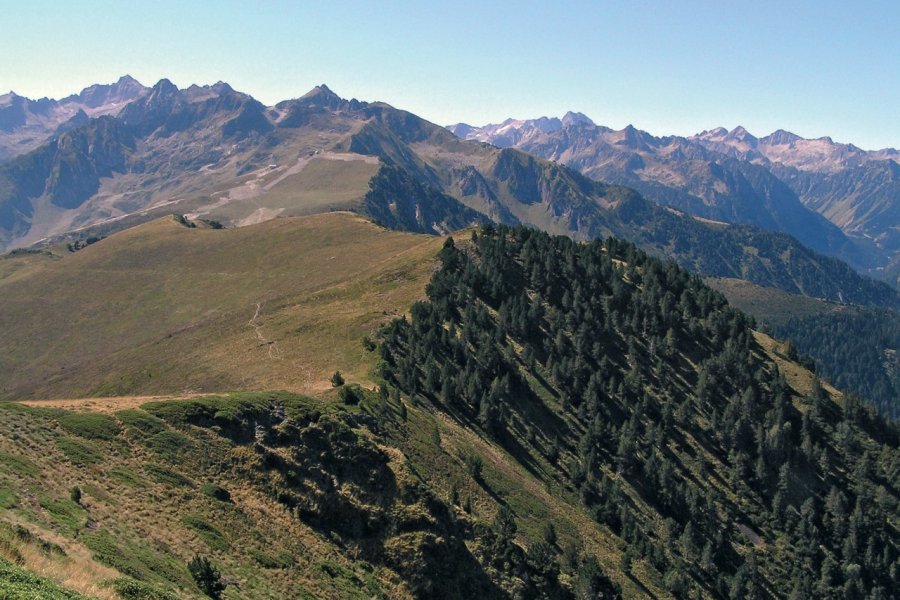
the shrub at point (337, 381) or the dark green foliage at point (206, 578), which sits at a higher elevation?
the dark green foliage at point (206, 578)

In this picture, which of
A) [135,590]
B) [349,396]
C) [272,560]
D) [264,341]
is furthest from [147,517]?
[264,341]

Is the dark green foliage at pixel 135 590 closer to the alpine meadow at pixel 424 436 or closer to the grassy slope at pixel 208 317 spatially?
the alpine meadow at pixel 424 436

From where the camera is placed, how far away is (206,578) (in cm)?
3259

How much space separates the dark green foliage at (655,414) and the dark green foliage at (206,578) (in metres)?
43.7

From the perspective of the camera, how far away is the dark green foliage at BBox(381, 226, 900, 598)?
320 ft

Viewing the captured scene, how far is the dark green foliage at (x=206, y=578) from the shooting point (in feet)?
106

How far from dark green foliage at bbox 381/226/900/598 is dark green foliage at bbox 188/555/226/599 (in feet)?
143

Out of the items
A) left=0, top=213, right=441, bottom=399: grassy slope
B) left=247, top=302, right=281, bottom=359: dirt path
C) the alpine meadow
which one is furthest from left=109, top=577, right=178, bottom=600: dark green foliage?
left=247, top=302, right=281, bottom=359: dirt path

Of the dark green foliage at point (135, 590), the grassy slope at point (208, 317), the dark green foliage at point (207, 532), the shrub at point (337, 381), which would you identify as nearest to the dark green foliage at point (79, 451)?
the dark green foliage at point (207, 532)

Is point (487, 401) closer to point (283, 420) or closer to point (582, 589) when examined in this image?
point (582, 589)

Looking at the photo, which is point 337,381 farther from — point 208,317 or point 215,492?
point 208,317

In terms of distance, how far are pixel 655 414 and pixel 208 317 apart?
11697 centimetres

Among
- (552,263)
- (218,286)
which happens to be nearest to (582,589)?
(552,263)

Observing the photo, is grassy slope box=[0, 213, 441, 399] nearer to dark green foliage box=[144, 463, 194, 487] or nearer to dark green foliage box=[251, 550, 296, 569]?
dark green foliage box=[144, 463, 194, 487]
